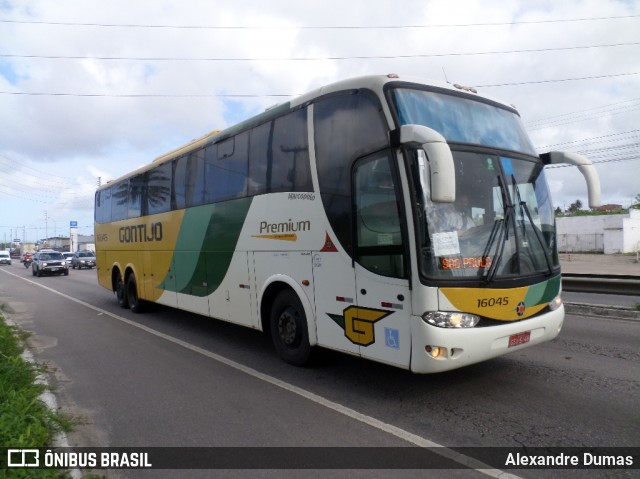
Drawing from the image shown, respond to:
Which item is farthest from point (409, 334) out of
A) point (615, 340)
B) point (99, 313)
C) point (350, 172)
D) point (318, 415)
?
point (99, 313)

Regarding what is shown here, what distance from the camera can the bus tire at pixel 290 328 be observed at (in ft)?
19.4

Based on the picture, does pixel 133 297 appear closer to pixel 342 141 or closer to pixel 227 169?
pixel 227 169

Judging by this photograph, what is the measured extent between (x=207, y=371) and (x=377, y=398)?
2512 mm

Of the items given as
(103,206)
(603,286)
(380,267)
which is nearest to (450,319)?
(380,267)

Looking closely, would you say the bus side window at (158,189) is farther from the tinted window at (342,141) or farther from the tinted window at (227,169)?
the tinted window at (342,141)

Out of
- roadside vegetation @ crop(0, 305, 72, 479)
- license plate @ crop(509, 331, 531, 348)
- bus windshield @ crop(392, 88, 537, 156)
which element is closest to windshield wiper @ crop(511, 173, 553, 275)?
bus windshield @ crop(392, 88, 537, 156)

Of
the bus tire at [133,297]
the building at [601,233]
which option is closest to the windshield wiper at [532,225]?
the bus tire at [133,297]

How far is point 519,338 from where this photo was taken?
4688 mm

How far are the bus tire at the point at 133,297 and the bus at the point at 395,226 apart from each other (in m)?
5.14

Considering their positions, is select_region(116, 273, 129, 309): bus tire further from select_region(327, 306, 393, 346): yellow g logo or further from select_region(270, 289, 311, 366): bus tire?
select_region(327, 306, 393, 346): yellow g logo

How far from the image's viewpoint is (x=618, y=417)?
167 inches

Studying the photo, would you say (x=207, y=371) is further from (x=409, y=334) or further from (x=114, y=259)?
(x=114, y=259)

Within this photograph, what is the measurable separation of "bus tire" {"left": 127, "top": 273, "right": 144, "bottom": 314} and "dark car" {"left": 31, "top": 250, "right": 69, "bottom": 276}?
21.9 meters

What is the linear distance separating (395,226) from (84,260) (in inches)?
1620
